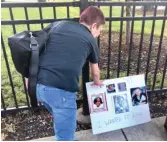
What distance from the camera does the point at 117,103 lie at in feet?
9.39

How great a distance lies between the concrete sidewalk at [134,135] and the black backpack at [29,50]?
106 centimetres

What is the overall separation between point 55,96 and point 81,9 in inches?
39.2

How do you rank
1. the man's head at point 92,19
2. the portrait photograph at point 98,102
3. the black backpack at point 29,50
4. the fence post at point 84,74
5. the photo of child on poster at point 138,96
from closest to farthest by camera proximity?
the black backpack at point 29,50 → the man's head at point 92,19 → the fence post at point 84,74 → the portrait photograph at point 98,102 → the photo of child on poster at point 138,96

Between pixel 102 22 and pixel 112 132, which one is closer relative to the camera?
pixel 102 22

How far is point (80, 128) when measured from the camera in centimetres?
308

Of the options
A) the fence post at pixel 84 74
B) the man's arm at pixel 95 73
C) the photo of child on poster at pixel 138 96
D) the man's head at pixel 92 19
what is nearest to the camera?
the man's head at pixel 92 19

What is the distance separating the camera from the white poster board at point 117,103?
2789 millimetres

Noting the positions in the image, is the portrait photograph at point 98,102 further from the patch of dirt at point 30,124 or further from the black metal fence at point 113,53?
the patch of dirt at point 30,124

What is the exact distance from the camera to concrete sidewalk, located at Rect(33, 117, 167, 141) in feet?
Answer: 9.41

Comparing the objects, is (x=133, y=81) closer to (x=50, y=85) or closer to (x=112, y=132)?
(x=112, y=132)

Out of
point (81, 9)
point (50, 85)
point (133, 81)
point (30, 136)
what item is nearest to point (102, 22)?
point (81, 9)

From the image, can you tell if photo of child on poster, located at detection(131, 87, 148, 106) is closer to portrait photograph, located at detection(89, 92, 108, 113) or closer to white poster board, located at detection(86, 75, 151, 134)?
white poster board, located at detection(86, 75, 151, 134)

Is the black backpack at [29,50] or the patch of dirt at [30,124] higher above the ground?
the black backpack at [29,50]

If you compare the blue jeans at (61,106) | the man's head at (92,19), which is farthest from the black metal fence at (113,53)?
the blue jeans at (61,106)
